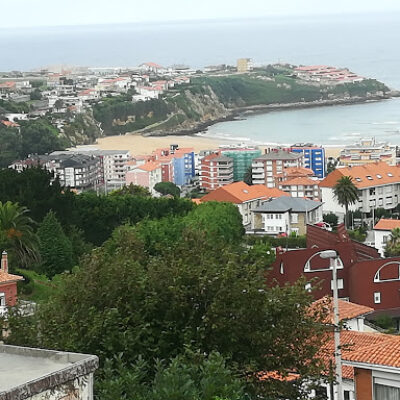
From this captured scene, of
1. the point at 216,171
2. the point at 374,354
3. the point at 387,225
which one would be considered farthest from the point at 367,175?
the point at 374,354

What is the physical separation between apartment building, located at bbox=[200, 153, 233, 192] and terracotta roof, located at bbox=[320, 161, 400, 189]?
1051 centimetres

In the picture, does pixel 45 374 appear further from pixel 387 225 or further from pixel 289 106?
pixel 289 106

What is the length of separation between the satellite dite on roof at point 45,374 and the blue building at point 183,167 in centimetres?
5251

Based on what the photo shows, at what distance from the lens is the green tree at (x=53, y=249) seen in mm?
25016

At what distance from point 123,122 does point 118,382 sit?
87.8 m

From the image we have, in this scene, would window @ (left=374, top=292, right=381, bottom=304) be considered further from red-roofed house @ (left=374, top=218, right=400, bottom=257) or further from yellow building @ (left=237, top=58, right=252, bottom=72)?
yellow building @ (left=237, top=58, right=252, bottom=72)

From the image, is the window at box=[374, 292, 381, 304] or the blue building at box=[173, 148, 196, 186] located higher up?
the window at box=[374, 292, 381, 304]

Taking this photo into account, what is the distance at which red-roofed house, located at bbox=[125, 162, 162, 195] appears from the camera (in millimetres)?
55969

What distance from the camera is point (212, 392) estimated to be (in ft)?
23.1

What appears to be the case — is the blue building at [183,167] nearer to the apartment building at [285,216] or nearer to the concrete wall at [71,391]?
the apartment building at [285,216]

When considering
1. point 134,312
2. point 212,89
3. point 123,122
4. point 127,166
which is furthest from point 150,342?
point 212,89

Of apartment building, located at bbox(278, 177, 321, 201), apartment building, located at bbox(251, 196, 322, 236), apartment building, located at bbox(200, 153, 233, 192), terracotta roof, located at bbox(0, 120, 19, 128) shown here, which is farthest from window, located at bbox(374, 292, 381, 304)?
terracotta roof, located at bbox(0, 120, 19, 128)

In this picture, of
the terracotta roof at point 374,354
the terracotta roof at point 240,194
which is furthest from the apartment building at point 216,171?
the terracotta roof at point 374,354

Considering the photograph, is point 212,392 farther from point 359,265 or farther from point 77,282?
point 359,265
